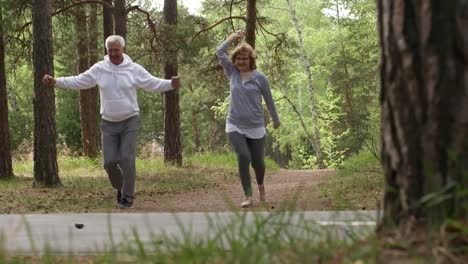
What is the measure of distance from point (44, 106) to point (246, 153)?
5741mm

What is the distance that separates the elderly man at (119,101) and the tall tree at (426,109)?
5489 millimetres

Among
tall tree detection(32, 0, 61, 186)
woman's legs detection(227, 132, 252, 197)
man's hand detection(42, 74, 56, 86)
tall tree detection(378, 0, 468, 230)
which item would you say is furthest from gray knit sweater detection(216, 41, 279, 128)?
tall tree detection(378, 0, 468, 230)

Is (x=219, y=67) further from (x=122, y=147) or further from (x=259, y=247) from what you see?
(x=259, y=247)

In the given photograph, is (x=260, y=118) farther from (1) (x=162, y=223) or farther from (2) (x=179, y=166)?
(2) (x=179, y=166)

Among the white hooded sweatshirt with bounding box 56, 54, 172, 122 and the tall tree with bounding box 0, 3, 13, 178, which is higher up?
the white hooded sweatshirt with bounding box 56, 54, 172, 122

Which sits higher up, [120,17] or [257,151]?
[120,17]

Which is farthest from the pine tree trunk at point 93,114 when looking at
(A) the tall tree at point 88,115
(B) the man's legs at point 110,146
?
(B) the man's legs at point 110,146

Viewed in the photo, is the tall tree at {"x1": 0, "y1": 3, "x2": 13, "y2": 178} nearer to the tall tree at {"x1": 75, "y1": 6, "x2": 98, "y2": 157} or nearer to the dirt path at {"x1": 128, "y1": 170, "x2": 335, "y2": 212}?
the dirt path at {"x1": 128, "y1": 170, "x2": 335, "y2": 212}

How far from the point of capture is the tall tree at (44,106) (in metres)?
12.0

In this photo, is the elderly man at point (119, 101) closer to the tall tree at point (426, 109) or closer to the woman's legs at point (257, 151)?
the woman's legs at point (257, 151)

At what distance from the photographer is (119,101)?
784 cm

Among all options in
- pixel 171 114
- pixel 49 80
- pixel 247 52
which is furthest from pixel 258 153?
pixel 171 114

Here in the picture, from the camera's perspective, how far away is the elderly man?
7879 millimetres

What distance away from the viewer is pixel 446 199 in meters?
2.35
